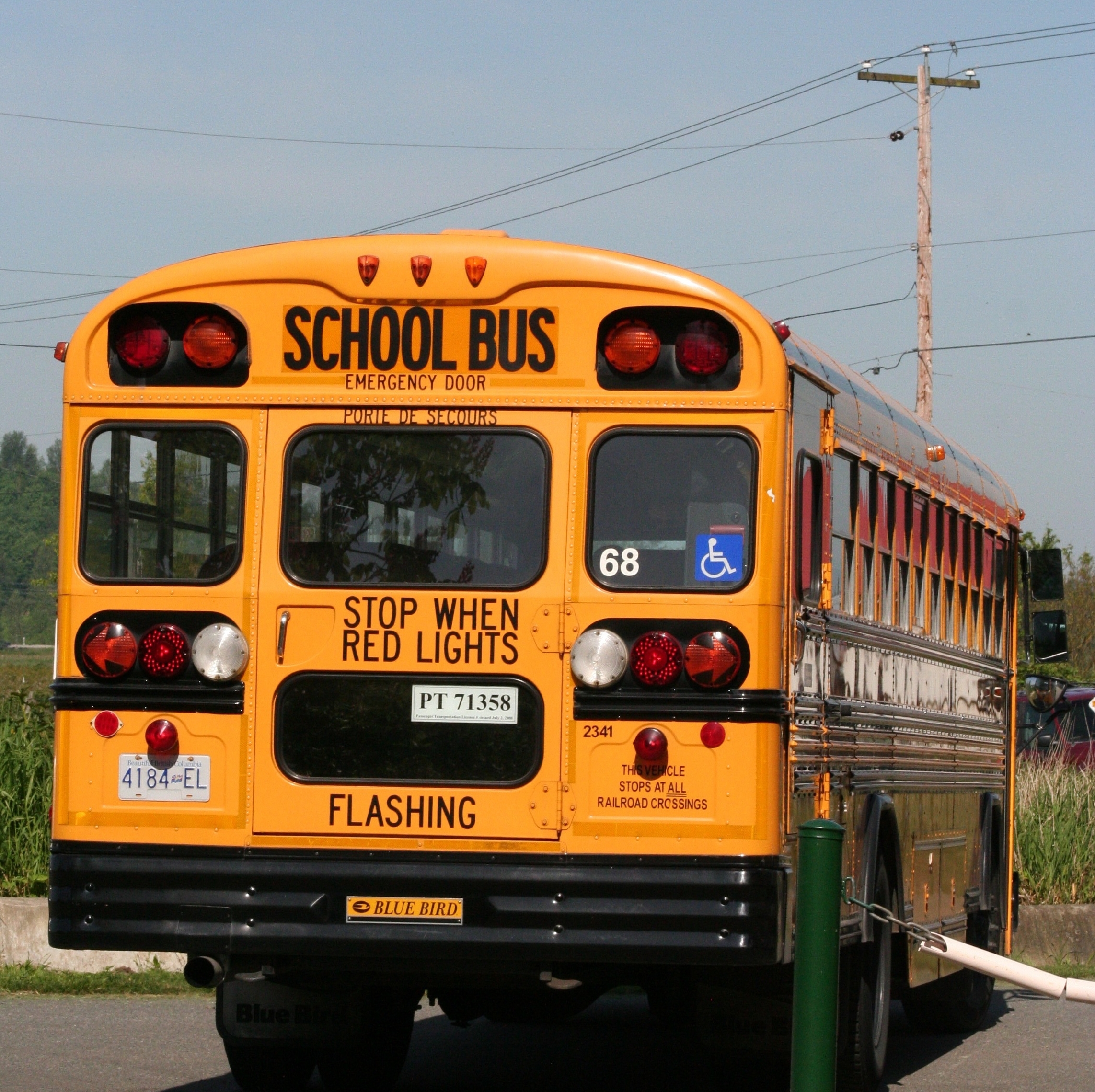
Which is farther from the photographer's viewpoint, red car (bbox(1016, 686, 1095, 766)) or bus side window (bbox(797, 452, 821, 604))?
red car (bbox(1016, 686, 1095, 766))

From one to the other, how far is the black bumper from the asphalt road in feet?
5.25

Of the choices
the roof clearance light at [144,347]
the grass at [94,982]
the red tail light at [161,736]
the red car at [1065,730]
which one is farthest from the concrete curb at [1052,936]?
the roof clearance light at [144,347]

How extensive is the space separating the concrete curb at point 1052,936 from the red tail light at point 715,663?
738cm

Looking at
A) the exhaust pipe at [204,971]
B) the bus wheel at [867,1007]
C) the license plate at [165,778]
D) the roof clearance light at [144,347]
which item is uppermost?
the roof clearance light at [144,347]

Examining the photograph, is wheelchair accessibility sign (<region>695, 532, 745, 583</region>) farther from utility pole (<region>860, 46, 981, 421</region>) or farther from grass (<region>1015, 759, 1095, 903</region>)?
utility pole (<region>860, 46, 981, 421</region>)

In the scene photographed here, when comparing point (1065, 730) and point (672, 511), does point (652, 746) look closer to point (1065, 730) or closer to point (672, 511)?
point (672, 511)

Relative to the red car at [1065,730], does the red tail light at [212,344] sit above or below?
above

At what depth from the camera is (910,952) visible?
9281mm

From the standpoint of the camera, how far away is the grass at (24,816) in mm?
12188

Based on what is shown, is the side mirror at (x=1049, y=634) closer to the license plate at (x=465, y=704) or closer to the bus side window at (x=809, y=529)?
the bus side window at (x=809, y=529)

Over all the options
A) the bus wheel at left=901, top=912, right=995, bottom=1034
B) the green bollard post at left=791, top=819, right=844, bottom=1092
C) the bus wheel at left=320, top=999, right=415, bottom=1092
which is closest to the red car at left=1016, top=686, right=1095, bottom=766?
the bus wheel at left=901, top=912, right=995, bottom=1034

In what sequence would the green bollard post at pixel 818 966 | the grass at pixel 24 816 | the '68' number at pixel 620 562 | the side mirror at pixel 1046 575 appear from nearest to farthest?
the green bollard post at pixel 818 966
the '68' number at pixel 620 562
the grass at pixel 24 816
the side mirror at pixel 1046 575

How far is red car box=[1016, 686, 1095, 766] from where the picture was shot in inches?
685

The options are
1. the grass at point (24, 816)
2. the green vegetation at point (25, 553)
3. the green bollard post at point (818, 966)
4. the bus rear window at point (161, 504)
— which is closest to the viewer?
the green bollard post at point (818, 966)
